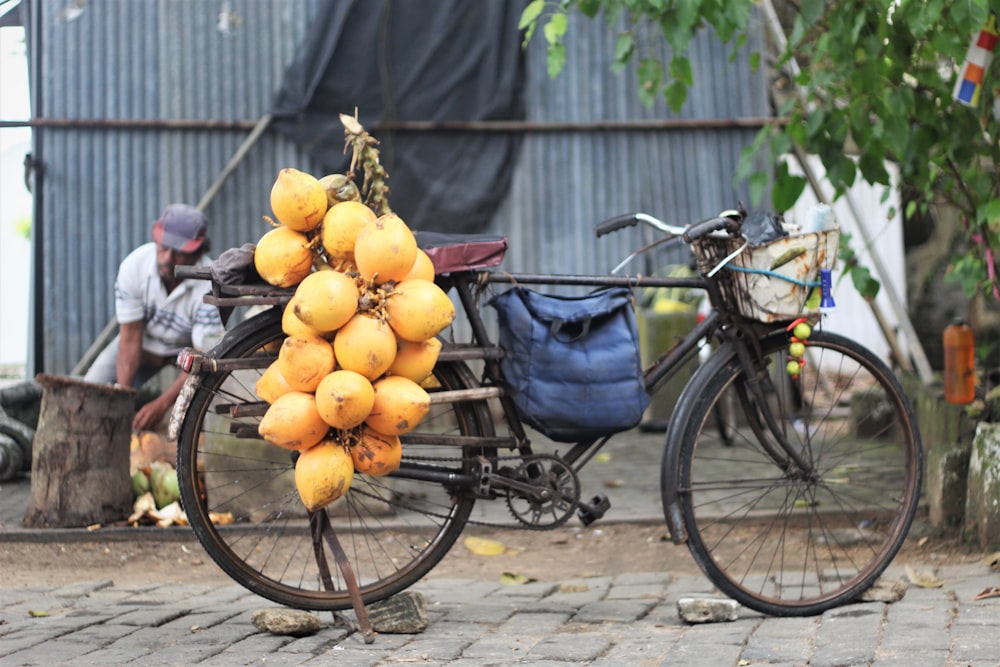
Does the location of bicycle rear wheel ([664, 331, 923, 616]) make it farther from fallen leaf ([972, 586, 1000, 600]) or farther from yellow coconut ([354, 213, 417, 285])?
yellow coconut ([354, 213, 417, 285])

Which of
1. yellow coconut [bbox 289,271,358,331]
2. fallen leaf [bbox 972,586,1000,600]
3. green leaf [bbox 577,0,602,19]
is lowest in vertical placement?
fallen leaf [bbox 972,586,1000,600]

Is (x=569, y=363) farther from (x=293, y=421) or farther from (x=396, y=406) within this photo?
(x=293, y=421)

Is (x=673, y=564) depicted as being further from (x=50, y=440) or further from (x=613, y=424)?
(x=50, y=440)

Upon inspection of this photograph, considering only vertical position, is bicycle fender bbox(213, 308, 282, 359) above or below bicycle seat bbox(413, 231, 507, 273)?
below

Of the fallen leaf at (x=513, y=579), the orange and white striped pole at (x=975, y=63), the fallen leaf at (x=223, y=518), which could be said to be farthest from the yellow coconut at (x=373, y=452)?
the orange and white striped pole at (x=975, y=63)

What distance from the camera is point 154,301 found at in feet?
20.1

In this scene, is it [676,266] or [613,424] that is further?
[676,266]

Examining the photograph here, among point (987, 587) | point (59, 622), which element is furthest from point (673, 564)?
point (59, 622)

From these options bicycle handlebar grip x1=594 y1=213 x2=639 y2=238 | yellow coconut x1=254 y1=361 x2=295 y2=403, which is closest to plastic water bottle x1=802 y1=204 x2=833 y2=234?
bicycle handlebar grip x1=594 y1=213 x2=639 y2=238

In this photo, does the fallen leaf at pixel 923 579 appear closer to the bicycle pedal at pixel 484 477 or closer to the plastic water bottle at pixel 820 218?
the plastic water bottle at pixel 820 218

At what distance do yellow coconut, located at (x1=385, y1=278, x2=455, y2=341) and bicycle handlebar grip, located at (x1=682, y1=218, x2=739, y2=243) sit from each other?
3.06ft

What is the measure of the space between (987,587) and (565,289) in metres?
4.96

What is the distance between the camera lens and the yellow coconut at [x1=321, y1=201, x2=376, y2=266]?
3.49 metres

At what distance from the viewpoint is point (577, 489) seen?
390cm
